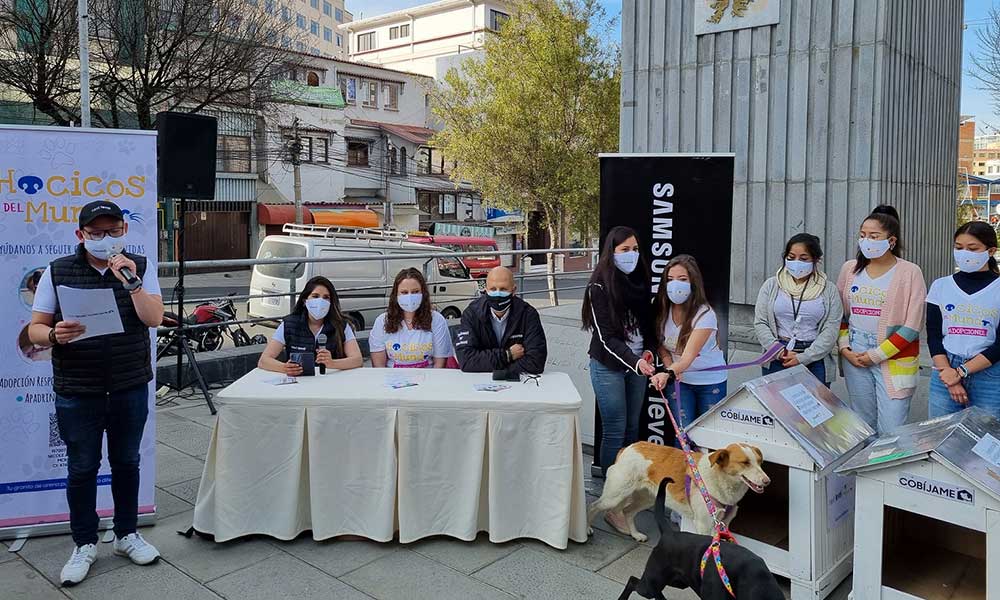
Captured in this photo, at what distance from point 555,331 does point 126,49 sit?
12835 mm

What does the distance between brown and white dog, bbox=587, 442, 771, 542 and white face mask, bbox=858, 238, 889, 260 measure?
1269 millimetres

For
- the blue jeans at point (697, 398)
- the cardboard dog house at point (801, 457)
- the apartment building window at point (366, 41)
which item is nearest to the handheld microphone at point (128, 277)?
the cardboard dog house at point (801, 457)

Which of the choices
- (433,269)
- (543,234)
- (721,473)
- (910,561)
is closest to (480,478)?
(721,473)

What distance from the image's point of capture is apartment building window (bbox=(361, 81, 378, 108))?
3597cm

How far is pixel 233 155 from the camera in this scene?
93.0ft

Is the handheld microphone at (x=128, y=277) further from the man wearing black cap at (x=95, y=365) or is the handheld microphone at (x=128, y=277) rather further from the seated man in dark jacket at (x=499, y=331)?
the seated man in dark jacket at (x=499, y=331)

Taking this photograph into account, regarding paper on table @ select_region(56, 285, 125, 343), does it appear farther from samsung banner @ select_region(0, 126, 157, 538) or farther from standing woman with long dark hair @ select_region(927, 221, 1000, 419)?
standing woman with long dark hair @ select_region(927, 221, 1000, 419)

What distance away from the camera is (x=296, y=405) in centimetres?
366

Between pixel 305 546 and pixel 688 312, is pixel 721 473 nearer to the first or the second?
pixel 688 312

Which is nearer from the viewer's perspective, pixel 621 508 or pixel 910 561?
pixel 910 561

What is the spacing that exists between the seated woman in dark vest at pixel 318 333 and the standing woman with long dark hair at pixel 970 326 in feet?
9.93

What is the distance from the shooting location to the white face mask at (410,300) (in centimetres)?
455

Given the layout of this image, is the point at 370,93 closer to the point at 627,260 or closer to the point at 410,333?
the point at 410,333

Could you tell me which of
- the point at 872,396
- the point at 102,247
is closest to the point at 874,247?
the point at 872,396
